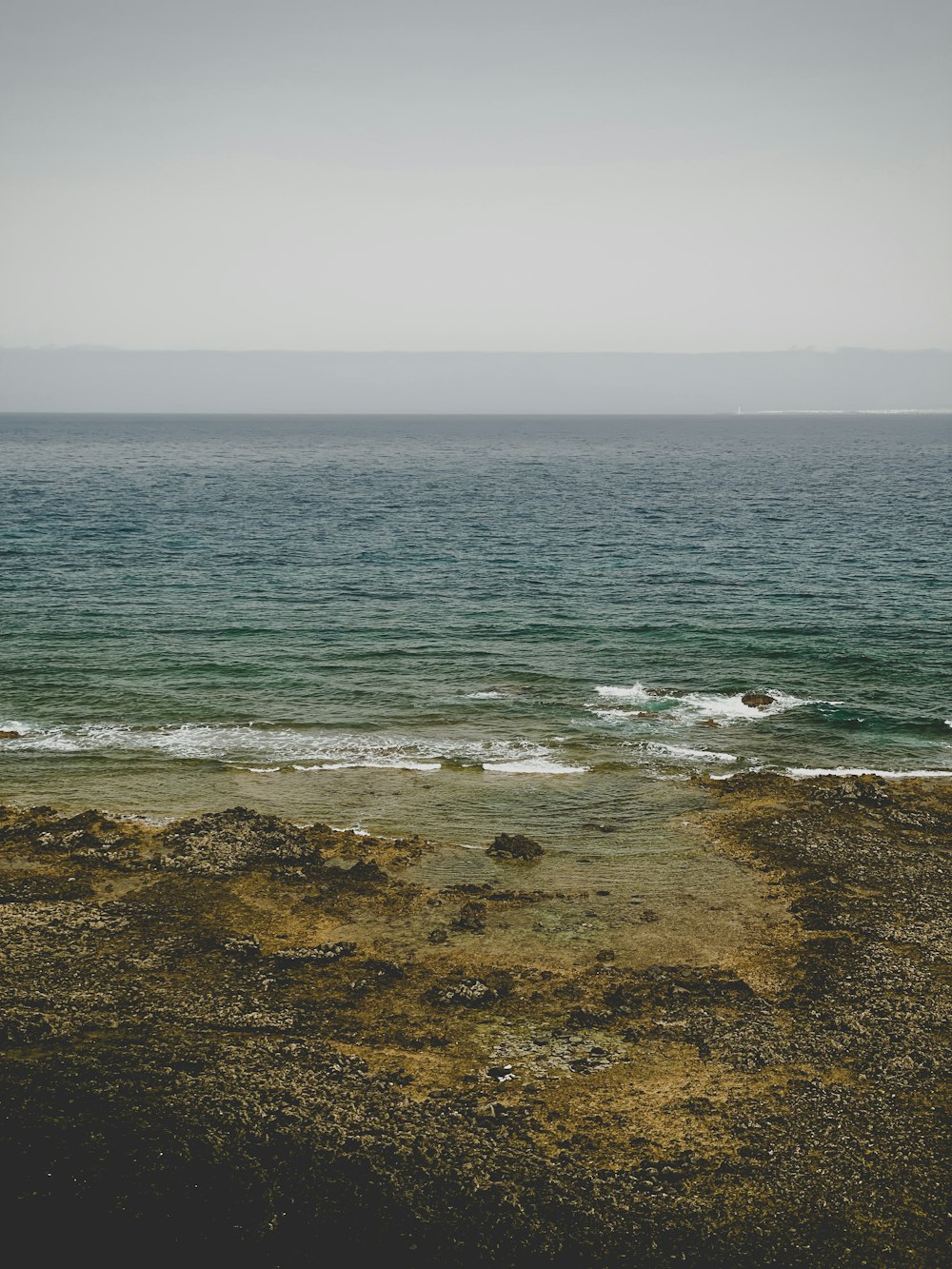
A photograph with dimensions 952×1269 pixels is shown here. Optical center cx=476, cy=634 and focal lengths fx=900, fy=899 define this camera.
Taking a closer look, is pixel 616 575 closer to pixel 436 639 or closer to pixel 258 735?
pixel 436 639

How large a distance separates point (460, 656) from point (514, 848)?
20.3 metres

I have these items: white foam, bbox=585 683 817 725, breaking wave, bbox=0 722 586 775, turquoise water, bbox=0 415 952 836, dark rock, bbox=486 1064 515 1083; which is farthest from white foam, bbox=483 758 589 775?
dark rock, bbox=486 1064 515 1083

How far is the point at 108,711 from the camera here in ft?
125

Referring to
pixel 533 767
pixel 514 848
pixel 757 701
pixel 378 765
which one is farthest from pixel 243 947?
pixel 757 701

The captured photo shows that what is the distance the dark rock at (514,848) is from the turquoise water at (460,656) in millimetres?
1942

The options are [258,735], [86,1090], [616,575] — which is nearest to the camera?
[86,1090]

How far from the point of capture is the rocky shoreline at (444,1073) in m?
14.2

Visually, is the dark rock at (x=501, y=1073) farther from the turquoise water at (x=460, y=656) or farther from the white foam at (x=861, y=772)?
the white foam at (x=861, y=772)

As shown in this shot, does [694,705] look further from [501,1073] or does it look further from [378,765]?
[501,1073]

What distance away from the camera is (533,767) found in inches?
1304

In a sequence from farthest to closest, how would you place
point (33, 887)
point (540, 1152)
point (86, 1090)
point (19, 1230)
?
point (33, 887) < point (86, 1090) < point (540, 1152) < point (19, 1230)

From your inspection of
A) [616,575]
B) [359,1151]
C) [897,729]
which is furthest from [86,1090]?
[616,575]

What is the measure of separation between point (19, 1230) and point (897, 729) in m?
33.8

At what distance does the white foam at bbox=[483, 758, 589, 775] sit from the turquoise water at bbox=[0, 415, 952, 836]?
0.49 feet
